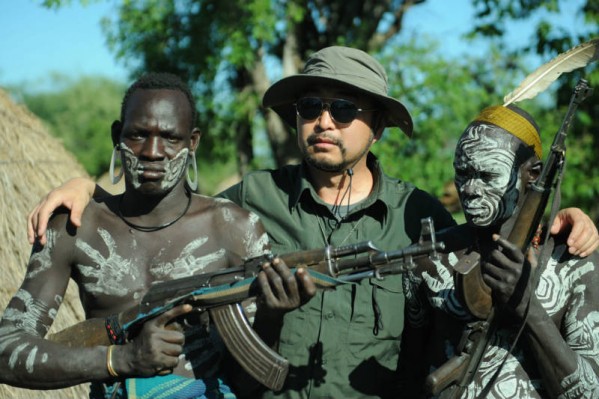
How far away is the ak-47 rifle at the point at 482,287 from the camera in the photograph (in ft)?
11.7

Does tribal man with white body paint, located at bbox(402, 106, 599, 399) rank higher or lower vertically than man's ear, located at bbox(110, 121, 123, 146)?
lower

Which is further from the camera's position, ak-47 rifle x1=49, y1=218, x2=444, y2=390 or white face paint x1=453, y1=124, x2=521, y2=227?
white face paint x1=453, y1=124, x2=521, y2=227

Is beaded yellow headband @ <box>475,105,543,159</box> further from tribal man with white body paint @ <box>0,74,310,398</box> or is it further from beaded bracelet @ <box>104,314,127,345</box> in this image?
beaded bracelet @ <box>104,314,127,345</box>

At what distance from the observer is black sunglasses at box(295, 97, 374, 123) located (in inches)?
173

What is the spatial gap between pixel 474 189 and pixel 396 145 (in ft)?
30.8

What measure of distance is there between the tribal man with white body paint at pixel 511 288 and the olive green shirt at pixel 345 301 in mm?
260

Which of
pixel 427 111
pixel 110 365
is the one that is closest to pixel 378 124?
pixel 110 365

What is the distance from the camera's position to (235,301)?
144 inches

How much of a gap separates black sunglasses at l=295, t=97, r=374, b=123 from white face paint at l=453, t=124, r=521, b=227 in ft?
2.39

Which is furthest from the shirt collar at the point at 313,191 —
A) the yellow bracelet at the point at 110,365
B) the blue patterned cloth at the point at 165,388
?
the yellow bracelet at the point at 110,365

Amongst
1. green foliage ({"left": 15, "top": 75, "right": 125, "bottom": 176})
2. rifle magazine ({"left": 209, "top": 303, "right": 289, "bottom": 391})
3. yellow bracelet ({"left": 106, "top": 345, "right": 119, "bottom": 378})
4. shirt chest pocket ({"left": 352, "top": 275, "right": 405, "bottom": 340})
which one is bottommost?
yellow bracelet ({"left": 106, "top": 345, "right": 119, "bottom": 378})

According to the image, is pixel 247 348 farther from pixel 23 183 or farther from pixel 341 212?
pixel 23 183

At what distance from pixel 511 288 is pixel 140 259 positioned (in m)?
1.66

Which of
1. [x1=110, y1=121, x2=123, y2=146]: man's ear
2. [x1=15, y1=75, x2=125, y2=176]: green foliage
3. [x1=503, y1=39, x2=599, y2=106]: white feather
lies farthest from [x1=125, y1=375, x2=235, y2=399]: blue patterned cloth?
[x1=15, y1=75, x2=125, y2=176]: green foliage
